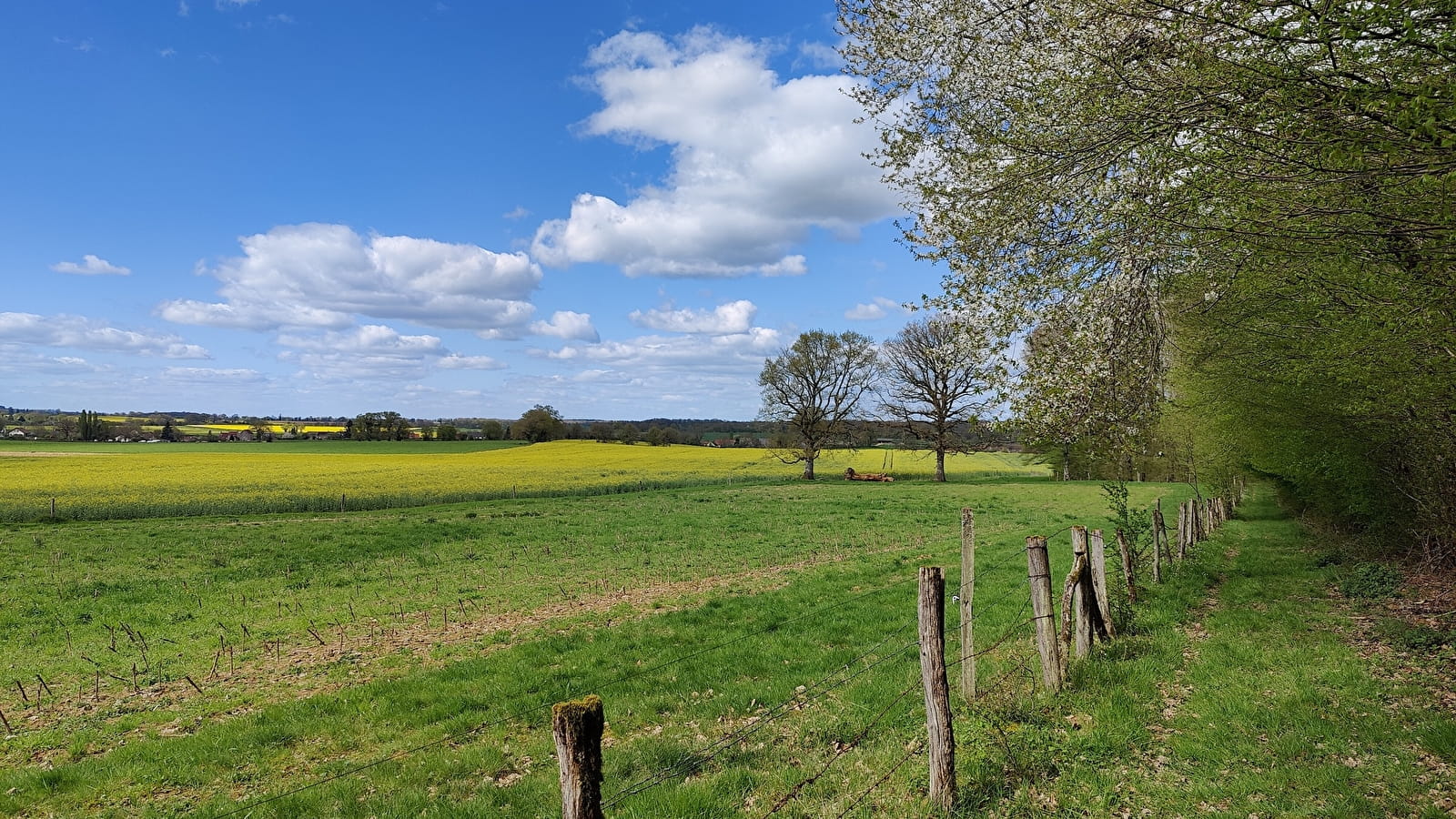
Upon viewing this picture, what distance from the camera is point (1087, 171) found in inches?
305

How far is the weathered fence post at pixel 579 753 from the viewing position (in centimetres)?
307

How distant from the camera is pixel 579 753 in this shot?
3.10 m

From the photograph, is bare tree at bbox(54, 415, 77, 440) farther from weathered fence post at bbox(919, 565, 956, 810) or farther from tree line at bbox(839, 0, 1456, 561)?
weathered fence post at bbox(919, 565, 956, 810)

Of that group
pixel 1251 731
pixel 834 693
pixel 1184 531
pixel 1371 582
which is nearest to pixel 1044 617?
pixel 1251 731

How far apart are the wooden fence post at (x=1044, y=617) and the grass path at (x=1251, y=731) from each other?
0.29m

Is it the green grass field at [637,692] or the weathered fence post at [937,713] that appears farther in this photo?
the green grass field at [637,692]

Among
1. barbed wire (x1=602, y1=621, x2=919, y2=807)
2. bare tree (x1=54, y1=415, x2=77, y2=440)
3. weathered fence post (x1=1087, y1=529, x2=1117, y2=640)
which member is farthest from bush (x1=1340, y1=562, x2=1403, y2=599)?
bare tree (x1=54, y1=415, x2=77, y2=440)

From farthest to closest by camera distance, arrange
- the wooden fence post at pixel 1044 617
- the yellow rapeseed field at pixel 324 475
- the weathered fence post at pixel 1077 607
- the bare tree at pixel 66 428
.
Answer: the bare tree at pixel 66 428 < the yellow rapeseed field at pixel 324 475 < the weathered fence post at pixel 1077 607 < the wooden fence post at pixel 1044 617

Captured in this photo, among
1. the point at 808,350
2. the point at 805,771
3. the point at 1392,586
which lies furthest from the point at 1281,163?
the point at 808,350

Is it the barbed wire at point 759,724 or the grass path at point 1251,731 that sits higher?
the grass path at point 1251,731

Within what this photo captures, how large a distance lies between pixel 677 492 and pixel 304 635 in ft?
94.4

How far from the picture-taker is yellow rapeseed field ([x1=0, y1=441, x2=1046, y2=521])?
101 feet

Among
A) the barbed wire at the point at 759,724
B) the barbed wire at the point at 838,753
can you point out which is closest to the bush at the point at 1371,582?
the barbed wire at the point at 759,724

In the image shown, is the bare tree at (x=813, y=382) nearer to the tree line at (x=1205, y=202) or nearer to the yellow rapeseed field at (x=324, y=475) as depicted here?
the yellow rapeseed field at (x=324, y=475)
